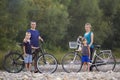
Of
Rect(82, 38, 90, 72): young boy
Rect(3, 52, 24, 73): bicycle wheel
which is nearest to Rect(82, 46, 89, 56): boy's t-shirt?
Rect(82, 38, 90, 72): young boy

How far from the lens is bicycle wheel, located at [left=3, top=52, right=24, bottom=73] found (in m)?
12.1

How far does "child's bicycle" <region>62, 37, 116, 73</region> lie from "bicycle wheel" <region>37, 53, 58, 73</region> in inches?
19.3

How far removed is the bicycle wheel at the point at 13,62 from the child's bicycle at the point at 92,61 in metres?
1.44

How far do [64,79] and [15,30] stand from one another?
42.3ft

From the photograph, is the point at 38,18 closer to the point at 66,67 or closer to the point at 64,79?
the point at 66,67

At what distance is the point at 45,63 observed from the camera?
12164mm

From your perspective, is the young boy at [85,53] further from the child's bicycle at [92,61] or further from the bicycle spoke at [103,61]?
the bicycle spoke at [103,61]

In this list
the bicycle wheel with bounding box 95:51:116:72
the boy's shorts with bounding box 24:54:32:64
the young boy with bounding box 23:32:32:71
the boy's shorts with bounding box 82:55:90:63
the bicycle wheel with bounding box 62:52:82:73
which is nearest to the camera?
the young boy with bounding box 23:32:32:71

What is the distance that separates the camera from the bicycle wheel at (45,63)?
476 inches

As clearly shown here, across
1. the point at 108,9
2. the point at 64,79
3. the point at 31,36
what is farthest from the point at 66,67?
the point at 108,9

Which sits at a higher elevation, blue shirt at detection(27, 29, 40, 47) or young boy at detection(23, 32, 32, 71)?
blue shirt at detection(27, 29, 40, 47)

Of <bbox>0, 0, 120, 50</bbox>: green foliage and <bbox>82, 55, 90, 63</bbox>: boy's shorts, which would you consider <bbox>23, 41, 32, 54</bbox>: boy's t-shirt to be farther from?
<bbox>0, 0, 120, 50</bbox>: green foliage

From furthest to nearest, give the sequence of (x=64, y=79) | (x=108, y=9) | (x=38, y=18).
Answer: (x=108, y=9), (x=38, y=18), (x=64, y=79)

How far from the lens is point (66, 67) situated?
12609 mm
